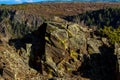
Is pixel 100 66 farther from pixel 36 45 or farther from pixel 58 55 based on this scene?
pixel 36 45

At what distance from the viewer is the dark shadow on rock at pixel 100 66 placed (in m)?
42.9

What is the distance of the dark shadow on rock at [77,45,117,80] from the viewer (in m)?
42.9

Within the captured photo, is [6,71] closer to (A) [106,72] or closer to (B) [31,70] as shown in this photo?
(B) [31,70]

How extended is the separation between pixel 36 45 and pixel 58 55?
3.26 m

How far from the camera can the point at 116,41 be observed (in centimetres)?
5075

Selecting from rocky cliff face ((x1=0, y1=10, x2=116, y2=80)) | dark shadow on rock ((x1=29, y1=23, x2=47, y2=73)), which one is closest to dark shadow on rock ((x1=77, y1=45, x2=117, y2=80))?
rocky cliff face ((x1=0, y1=10, x2=116, y2=80))

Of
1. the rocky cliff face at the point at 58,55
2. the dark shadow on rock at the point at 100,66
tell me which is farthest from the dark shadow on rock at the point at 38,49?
the dark shadow on rock at the point at 100,66

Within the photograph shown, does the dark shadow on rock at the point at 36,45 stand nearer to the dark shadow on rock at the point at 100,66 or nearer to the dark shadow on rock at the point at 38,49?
the dark shadow on rock at the point at 38,49

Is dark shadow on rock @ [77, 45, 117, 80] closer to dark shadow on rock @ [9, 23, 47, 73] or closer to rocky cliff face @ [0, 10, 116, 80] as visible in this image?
rocky cliff face @ [0, 10, 116, 80]

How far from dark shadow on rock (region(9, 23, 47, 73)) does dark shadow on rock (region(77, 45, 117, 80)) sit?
189 inches

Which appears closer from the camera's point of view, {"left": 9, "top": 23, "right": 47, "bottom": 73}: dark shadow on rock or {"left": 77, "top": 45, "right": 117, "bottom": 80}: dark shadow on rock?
{"left": 9, "top": 23, "right": 47, "bottom": 73}: dark shadow on rock

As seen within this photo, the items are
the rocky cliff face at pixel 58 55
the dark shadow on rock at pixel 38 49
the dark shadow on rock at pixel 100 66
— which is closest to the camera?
the rocky cliff face at pixel 58 55

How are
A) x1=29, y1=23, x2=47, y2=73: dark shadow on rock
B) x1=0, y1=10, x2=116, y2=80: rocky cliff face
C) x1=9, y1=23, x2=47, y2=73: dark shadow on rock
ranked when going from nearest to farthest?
1. x1=0, y1=10, x2=116, y2=80: rocky cliff face
2. x1=29, y1=23, x2=47, y2=73: dark shadow on rock
3. x1=9, y1=23, x2=47, y2=73: dark shadow on rock

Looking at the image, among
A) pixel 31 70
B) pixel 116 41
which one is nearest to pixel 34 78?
pixel 31 70
